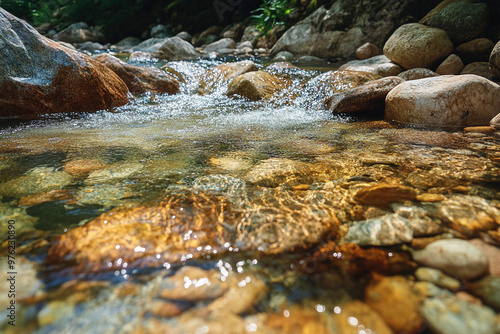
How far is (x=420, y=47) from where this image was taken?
20.6ft

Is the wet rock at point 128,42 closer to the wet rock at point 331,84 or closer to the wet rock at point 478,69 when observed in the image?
the wet rock at point 331,84

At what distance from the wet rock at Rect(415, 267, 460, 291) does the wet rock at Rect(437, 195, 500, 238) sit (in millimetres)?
398

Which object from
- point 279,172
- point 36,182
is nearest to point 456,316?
point 279,172

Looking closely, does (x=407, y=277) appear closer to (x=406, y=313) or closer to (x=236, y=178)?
(x=406, y=313)

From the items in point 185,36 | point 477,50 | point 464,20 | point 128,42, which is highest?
point 185,36

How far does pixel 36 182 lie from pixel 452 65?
855cm

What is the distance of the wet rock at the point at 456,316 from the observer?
81 centimetres

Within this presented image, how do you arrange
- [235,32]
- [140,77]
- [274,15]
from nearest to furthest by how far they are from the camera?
[140,77], [274,15], [235,32]

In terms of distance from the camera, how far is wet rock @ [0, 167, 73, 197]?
1.71 metres

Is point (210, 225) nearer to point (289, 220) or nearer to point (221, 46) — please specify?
point (289, 220)

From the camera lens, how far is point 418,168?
6.59 feet

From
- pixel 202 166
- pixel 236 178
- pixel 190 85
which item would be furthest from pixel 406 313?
pixel 190 85

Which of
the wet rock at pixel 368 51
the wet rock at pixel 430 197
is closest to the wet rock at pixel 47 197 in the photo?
the wet rock at pixel 430 197

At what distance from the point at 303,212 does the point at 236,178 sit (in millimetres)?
654
